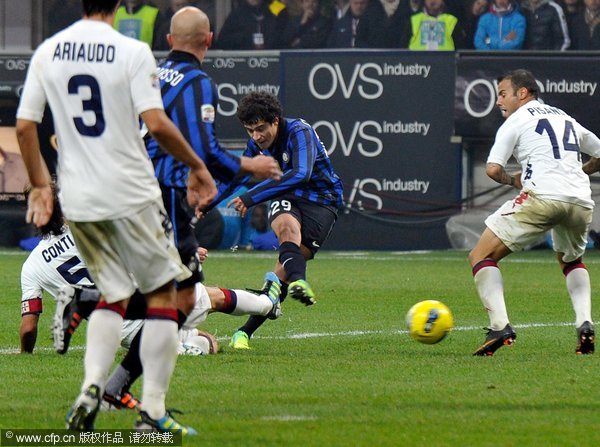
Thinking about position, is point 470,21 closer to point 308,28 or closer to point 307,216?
point 308,28

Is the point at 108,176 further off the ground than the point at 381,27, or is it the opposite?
the point at 108,176

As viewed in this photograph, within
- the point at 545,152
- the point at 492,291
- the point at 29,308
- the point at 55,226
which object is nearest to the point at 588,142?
the point at 545,152

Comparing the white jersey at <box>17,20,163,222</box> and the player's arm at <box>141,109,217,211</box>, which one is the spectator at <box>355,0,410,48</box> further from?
the white jersey at <box>17,20,163,222</box>

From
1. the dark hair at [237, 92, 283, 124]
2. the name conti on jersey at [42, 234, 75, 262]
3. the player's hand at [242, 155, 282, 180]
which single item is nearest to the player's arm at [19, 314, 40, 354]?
the name conti on jersey at [42, 234, 75, 262]

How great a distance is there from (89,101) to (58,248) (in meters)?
3.71

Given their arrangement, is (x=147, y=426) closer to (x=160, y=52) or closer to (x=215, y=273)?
(x=215, y=273)

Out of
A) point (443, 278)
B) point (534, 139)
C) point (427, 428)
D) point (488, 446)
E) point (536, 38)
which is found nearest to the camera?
point (488, 446)

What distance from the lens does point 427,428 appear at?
6.39m

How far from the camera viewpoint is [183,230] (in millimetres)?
6898

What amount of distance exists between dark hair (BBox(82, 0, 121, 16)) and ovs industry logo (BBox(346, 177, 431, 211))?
1765 cm

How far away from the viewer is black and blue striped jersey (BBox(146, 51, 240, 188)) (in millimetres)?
6816

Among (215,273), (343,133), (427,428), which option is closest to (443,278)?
(215,273)

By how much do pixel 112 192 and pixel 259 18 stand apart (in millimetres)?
18967

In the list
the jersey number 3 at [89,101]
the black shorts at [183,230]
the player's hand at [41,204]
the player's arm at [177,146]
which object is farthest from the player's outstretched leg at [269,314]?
the jersey number 3 at [89,101]
